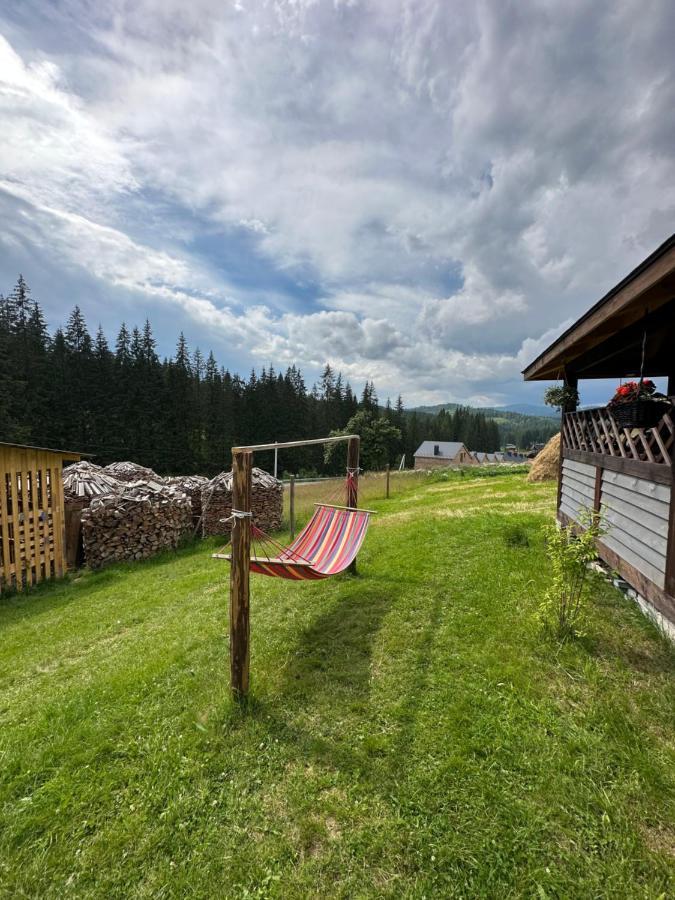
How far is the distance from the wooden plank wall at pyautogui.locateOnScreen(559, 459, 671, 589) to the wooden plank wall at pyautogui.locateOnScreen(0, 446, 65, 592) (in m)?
8.92

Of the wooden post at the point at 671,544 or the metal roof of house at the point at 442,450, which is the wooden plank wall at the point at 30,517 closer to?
the wooden post at the point at 671,544

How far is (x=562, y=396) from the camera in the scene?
6004mm

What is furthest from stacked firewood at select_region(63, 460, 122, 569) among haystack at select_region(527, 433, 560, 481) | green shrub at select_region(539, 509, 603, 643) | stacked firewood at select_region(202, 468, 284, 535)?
haystack at select_region(527, 433, 560, 481)

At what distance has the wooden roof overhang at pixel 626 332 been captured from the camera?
109 inches

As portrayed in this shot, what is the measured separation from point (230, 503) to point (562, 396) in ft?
27.6

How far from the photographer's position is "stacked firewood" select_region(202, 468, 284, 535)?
1003 centimetres

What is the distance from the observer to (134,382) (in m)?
31.5

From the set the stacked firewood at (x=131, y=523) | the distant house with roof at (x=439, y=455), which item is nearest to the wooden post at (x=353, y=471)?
the stacked firewood at (x=131, y=523)

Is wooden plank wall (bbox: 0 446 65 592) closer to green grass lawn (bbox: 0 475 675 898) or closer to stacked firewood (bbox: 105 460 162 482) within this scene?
green grass lawn (bbox: 0 475 675 898)

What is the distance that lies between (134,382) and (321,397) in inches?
1139

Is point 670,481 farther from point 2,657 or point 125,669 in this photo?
point 2,657

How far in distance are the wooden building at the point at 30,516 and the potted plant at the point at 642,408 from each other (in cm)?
859

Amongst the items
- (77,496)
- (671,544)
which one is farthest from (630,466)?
(77,496)

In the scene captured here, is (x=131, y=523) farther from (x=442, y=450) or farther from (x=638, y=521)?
(x=442, y=450)
